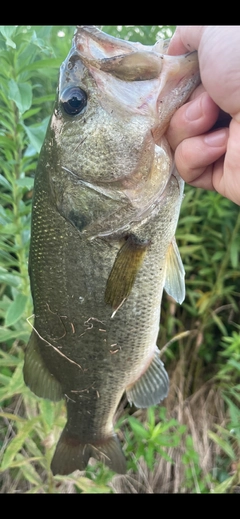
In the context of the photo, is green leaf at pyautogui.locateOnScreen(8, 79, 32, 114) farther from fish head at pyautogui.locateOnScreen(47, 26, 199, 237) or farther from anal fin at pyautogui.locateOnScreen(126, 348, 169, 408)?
anal fin at pyautogui.locateOnScreen(126, 348, 169, 408)

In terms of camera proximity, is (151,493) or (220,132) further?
(151,493)

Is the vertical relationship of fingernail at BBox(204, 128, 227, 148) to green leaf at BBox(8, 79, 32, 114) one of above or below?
above

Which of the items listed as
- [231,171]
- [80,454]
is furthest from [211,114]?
[80,454]

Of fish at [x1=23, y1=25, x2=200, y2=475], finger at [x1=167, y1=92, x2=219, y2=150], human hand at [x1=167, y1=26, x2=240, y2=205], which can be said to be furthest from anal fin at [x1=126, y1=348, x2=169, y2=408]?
finger at [x1=167, y1=92, x2=219, y2=150]

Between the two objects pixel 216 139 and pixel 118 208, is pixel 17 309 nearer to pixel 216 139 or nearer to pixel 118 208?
pixel 118 208

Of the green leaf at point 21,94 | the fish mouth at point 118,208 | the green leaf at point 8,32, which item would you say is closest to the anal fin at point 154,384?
the fish mouth at point 118,208

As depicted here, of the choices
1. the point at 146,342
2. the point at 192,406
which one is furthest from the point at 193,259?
the point at 146,342
